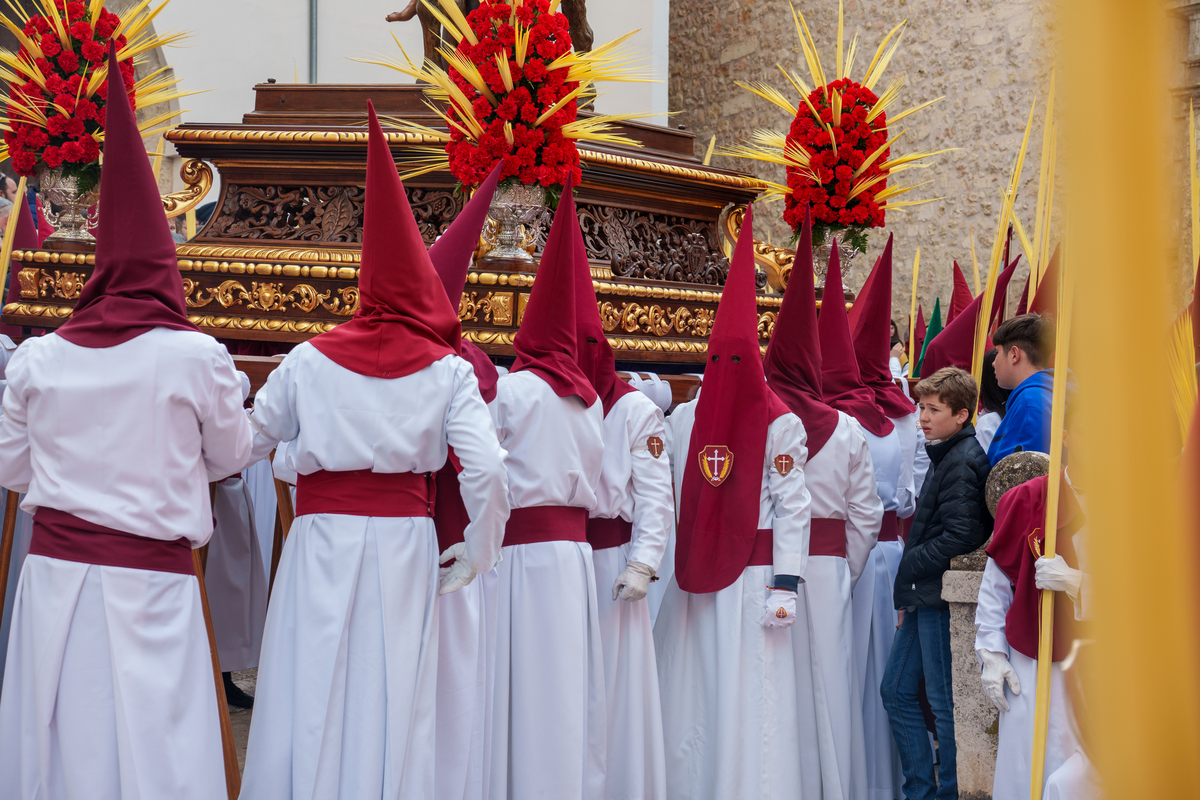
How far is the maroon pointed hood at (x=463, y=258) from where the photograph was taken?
137 inches

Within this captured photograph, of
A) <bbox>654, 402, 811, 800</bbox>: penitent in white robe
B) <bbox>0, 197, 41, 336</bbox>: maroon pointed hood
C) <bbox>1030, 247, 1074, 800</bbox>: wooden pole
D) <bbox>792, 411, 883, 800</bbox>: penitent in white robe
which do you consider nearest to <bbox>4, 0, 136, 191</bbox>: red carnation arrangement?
<bbox>0, 197, 41, 336</bbox>: maroon pointed hood

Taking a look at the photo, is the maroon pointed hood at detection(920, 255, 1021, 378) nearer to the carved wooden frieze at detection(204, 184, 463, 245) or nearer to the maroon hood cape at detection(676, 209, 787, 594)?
the maroon hood cape at detection(676, 209, 787, 594)

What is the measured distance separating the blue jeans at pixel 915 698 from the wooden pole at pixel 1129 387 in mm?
3470

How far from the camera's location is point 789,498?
12.0 ft

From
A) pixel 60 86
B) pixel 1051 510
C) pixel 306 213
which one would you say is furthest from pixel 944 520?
pixel 60 86

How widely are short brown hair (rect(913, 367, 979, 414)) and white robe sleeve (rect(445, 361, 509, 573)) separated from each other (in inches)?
60.9

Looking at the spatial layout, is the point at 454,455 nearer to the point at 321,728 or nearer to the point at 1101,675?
the point at 321,728

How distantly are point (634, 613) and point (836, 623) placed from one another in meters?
0.78

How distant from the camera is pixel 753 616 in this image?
12.1ft

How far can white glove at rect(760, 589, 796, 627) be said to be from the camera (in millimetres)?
3572

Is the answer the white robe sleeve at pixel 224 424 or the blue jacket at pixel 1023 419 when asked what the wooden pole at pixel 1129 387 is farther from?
the blue jacket at pixel 1023 419

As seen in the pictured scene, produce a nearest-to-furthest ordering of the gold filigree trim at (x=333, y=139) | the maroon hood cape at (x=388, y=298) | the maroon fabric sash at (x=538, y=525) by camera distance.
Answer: the maroon hood cape at (x=388, y=298)
the maroon fabric sash at (x=538, y=525)
the gold filigree trim at (x=333, y=139)

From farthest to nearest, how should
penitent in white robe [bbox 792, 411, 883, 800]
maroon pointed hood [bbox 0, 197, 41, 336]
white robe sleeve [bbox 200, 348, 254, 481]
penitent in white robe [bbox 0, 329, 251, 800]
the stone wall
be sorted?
the stone wall, maroon pointed hood [bbox 0, 197, 41, 336], penitent in white robe [bbox 792, 411, 883, 800], white robe sleeve [bbox 200, 348, 254, 481], penitent in white robe [bbox 0, 329, 251, 800]

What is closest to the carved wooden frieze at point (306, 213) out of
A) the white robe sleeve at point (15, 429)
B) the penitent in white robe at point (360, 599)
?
the penitent in white robe at point (360, 599)
